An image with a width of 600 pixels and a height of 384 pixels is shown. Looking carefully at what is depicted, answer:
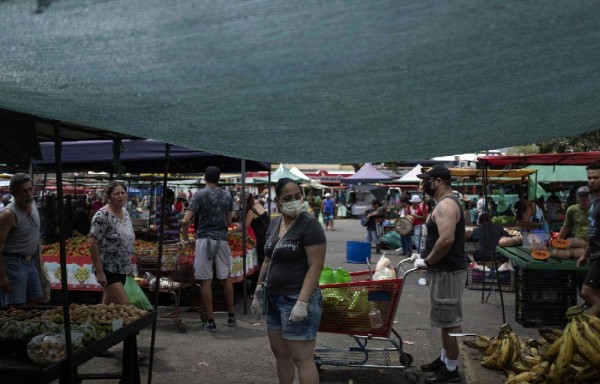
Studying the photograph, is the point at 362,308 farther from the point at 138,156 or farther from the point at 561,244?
the point at 138,156

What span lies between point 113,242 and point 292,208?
8.78 feet

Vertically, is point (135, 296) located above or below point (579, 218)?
below

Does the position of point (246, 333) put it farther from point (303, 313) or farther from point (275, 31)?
point (275, 31)

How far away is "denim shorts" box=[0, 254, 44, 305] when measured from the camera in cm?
563

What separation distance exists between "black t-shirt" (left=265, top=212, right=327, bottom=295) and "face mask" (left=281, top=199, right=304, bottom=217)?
89 millimetres

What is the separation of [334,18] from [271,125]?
112cm

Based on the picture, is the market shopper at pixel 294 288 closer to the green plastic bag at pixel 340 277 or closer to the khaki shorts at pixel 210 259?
the green plastic bag at pixel 340 277

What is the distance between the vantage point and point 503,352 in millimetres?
A: 5828

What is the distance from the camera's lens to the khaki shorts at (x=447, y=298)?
5.51 meters

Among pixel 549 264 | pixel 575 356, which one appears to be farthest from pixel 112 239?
pixel 549 264

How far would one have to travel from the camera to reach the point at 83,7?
2.15 meters

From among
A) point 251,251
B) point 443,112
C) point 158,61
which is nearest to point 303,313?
point 443,112

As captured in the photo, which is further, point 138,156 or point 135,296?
point 138,156

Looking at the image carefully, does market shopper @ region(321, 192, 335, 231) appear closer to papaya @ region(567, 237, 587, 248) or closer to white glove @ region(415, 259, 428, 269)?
papaya @ region(567, 237, 587, 248)
